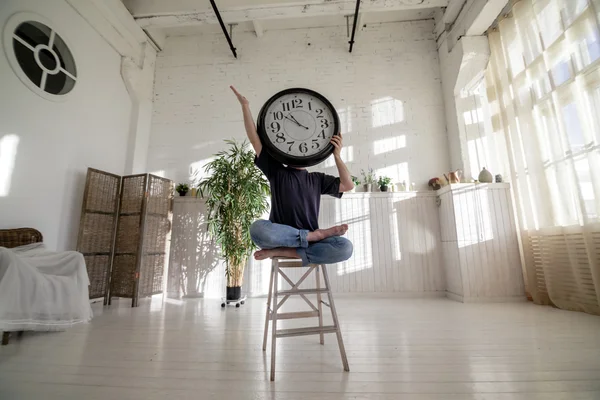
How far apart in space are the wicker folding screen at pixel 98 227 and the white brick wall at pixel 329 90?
1.05 m

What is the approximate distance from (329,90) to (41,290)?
170 inches

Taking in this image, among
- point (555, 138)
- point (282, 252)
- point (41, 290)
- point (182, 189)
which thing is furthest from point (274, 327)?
point (555, 138)

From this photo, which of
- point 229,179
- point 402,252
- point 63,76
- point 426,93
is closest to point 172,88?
point 63,76

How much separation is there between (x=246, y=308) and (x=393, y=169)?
2.94 m

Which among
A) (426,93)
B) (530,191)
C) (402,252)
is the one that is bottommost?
(402,252)

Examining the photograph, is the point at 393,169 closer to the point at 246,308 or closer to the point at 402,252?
the point at 402,252

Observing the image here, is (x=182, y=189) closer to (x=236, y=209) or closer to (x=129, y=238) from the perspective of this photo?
(x=129, y=238)

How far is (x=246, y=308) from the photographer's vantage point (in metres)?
3.20

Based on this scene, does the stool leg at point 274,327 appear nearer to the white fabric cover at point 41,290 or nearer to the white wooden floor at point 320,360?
the white wooden floor at point 320,360

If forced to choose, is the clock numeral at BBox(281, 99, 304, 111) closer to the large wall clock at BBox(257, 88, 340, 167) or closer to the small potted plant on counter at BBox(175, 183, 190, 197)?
the large wall clock at BBox(257, 88, 340, 167)

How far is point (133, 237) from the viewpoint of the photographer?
11.7 ft

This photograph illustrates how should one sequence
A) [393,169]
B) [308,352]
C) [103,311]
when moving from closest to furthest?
[308,352]
[103,311]
[393,169]

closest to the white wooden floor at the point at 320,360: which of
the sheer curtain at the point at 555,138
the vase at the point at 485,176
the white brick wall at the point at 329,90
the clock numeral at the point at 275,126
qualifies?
the sheer curtain at the point at 555,138

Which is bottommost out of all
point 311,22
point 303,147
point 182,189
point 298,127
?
point 303,147
